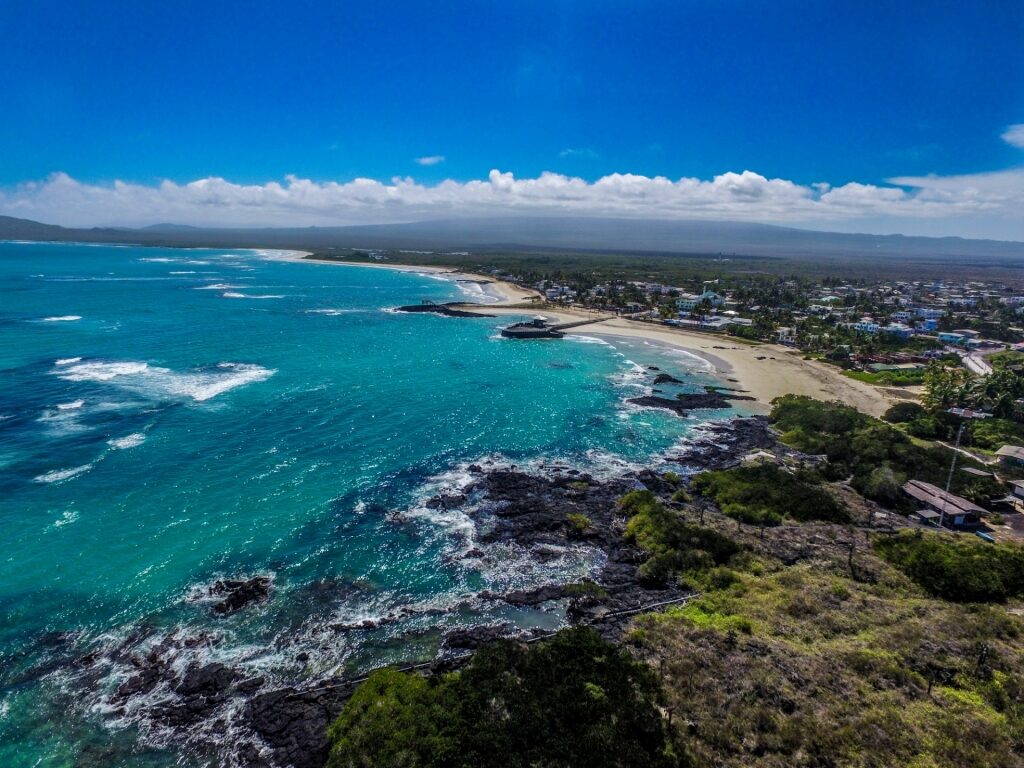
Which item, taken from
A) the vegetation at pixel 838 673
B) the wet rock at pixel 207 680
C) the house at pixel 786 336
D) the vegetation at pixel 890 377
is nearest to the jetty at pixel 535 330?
the house at pixel 786 336

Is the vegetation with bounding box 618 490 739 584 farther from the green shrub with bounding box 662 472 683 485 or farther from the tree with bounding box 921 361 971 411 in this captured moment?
the tree with bounding box 921 361 971 411

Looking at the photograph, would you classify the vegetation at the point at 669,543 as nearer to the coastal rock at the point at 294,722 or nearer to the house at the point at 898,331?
the coastal rock at the point at 294,722

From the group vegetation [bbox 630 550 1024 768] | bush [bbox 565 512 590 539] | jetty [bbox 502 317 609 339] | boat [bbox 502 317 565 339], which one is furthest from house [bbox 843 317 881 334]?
bush [bbox 565 512 590 539]

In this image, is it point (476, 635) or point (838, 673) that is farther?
point (476, 635)

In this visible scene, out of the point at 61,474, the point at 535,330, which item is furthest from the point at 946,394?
the point at 61,474

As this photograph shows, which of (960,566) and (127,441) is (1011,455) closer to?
(960,566)

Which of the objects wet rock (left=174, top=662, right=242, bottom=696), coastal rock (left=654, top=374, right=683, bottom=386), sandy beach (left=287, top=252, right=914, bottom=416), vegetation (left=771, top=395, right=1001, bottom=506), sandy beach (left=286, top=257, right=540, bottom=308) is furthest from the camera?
sandy beach (left=286, top=257, right=540, bottom=308)

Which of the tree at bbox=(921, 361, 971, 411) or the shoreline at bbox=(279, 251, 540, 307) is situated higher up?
the shoreline at bbox=(279, 251, 540, 307)
